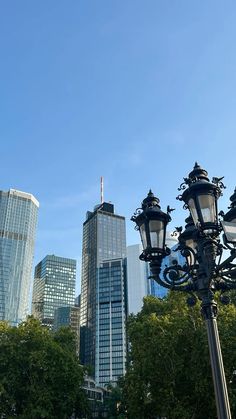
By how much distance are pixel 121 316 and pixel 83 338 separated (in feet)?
69.8

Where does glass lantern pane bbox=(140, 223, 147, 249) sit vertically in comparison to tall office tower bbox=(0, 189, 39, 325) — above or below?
below

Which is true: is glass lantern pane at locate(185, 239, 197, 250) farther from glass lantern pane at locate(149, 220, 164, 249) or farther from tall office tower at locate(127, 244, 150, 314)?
tall office tower at locate(127, 244, 150, 314)

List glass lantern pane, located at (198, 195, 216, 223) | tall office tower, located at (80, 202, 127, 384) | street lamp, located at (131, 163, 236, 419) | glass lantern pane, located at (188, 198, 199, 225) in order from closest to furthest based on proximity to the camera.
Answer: street lamp, located at (131, 163, 236, 419) < glass lantern pane, located at (198, 195, 216, 223) < glass lantern pane, located at (188, 198, 199, 225) < tall office tower, located at (80, 202, 127, 384)

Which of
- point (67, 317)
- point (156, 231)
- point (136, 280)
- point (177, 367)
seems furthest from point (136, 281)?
point (156, 231)

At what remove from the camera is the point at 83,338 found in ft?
543

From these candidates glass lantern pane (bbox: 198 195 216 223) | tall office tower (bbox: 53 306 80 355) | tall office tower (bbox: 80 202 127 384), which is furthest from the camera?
tall office tower (bbox: 53 306 80 355)

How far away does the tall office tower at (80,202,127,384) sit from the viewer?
152 metres

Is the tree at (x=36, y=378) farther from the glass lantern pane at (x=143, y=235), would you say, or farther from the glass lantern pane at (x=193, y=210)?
the glass lantern pane at (x=193, y=210)

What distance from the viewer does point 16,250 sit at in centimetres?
16425

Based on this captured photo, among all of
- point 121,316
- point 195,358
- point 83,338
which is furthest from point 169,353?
point 83,338

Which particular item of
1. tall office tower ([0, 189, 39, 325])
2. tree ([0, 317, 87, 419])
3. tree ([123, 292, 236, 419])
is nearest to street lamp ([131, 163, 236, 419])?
tree ([123, 292, 236, 419])

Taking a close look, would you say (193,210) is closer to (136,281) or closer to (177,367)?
(177,367)

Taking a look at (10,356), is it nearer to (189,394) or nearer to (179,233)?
(189,394)

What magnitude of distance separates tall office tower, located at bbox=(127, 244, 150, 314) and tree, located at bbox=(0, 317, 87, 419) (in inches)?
4591
